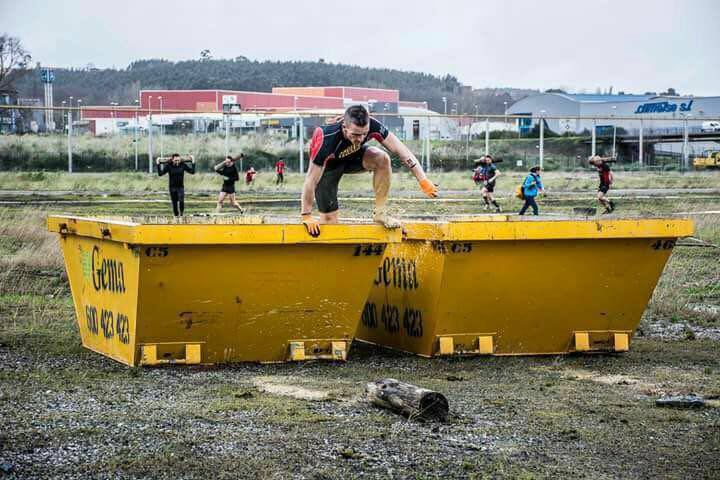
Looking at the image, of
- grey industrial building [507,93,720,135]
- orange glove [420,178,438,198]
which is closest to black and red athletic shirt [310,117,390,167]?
orange glove [420,178,438,198]

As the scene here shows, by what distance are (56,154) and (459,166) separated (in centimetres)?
1941

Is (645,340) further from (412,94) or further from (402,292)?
(412,94)

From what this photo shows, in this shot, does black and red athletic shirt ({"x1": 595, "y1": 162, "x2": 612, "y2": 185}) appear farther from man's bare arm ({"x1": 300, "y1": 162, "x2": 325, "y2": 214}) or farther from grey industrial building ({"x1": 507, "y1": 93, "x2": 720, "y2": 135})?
grey industrial building ({"x1": 507, "y1": 93, "x2": 720, "y2": 135})

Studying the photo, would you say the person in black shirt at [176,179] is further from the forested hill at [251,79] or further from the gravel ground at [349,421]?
the forested hill at [251,79]

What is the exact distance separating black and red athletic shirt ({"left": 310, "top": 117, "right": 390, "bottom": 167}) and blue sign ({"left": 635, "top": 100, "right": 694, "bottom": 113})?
73973mm

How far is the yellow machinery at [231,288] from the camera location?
30.3 ft

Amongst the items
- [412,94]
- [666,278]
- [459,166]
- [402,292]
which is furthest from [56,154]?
[412,94]

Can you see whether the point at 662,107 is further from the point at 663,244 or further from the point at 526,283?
the point at 526,283

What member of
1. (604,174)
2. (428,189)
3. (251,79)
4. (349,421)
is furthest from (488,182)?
(251,79)

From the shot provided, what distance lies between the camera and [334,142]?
9.85m

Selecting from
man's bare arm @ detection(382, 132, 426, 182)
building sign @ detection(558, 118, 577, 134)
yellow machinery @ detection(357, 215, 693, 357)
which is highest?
building sign @ detection(558, 118, 577, 134)

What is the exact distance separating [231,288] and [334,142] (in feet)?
5.05

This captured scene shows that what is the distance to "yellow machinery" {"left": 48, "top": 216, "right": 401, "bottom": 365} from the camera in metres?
9.23

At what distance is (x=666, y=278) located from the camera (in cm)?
1638
